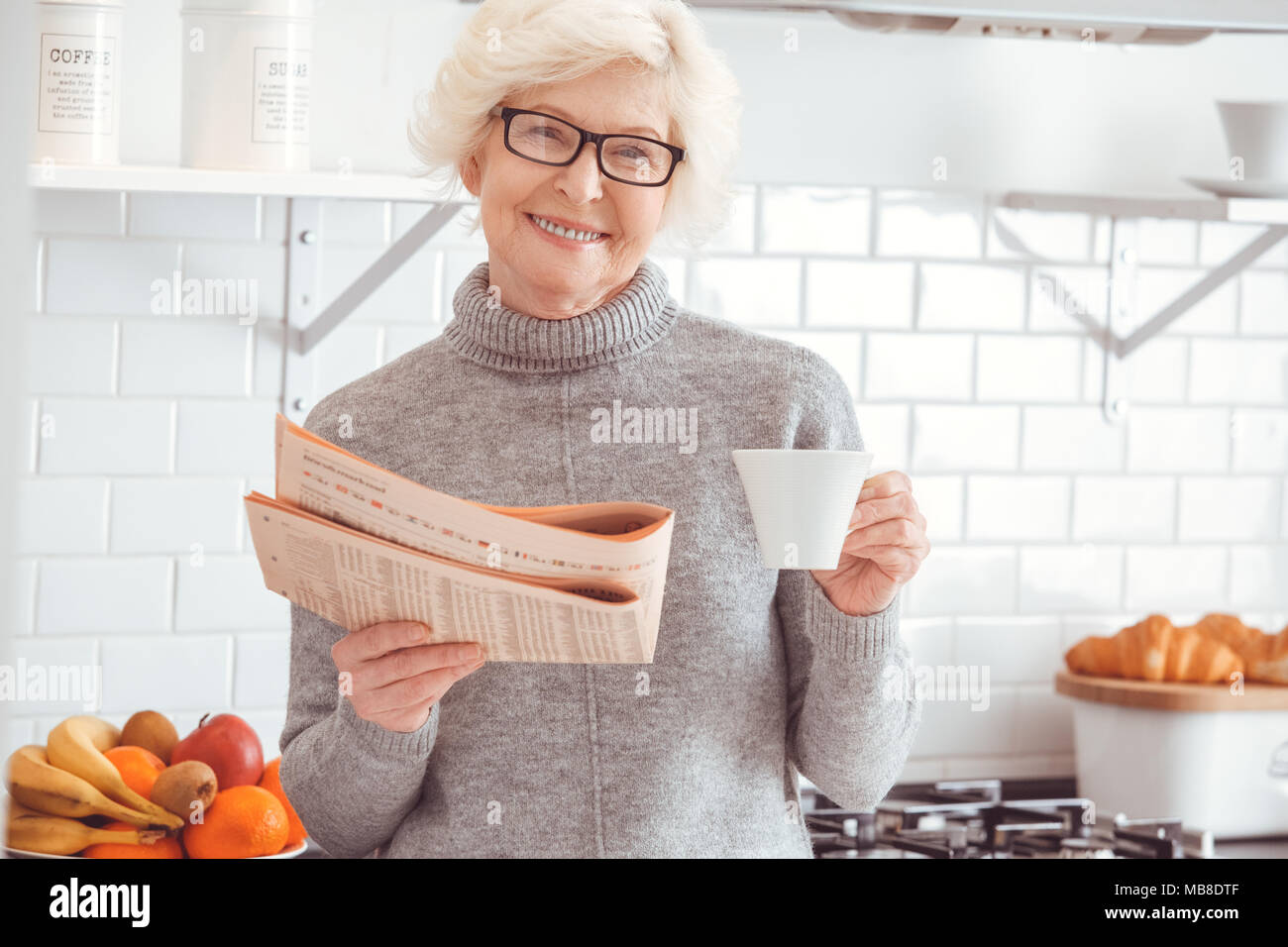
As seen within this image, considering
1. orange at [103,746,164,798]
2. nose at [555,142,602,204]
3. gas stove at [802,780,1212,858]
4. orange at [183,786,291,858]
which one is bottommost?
gas stove at [802,780,1212,858]

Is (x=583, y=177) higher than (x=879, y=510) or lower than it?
higher

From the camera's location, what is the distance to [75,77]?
57.6 inches

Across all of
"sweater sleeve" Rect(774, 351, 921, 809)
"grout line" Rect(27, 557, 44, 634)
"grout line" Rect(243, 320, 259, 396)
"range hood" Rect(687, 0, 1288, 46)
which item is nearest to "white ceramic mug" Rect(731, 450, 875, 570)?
"sweater sleeve" Rect(774, 351, 921, 809)

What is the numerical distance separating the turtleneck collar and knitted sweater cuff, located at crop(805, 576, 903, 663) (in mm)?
275

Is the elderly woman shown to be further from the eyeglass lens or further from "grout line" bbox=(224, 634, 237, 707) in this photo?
"grout line" bbox=(224, 634, 237, 707)

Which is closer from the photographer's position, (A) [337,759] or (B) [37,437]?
(A) [337,759]

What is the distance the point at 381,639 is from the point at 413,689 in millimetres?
57

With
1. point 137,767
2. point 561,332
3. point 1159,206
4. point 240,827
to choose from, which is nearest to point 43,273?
point 137,767

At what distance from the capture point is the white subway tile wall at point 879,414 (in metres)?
1.70

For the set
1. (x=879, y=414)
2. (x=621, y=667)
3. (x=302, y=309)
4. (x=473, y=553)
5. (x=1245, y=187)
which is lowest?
(x=621, y=667)

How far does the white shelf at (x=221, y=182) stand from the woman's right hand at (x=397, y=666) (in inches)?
27.5

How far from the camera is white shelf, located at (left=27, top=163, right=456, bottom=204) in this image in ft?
4.66

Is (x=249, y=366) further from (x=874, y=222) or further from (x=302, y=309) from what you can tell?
(x=874, y=222)
